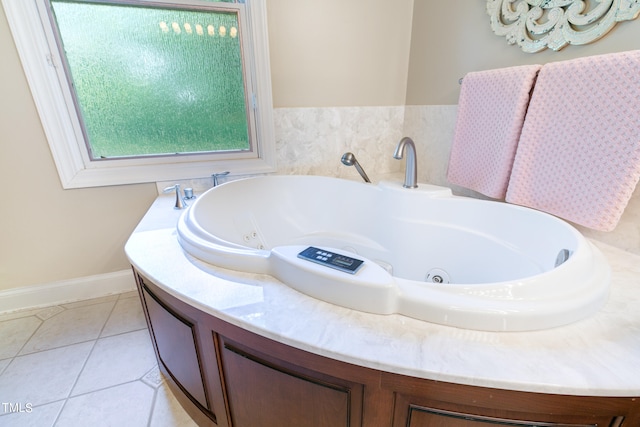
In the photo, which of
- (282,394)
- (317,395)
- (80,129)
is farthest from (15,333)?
(317,395)

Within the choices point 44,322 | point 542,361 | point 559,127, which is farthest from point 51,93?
point 559,127

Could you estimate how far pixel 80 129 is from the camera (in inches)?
59.8

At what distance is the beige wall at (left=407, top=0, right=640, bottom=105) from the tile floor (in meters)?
2.08

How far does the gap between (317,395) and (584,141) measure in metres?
1.25

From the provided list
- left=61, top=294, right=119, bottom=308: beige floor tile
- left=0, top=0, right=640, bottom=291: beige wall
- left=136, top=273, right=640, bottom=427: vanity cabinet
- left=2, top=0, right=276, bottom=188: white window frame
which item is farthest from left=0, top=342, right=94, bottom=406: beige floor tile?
left=2, top=0, right=276, bottom=188: white window frame

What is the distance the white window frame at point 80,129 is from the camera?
132 cm

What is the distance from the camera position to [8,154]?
141cm

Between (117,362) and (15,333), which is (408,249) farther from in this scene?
(15,333)

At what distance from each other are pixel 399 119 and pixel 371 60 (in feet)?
1.51

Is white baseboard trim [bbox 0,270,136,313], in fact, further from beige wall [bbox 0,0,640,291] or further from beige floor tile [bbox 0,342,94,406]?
beige floor tile [bbox 0,342,94,406]

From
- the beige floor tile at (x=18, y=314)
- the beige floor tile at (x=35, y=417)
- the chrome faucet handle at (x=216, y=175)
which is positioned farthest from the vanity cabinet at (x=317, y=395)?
the beige floor tile at (x=18, y=314)

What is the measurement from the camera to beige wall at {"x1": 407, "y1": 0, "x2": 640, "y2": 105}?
100cm

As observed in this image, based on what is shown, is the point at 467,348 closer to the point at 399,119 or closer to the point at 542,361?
the point at 542,361

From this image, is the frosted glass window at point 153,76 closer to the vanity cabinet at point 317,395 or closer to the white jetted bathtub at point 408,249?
the white jetted bathtub at point 408,249
